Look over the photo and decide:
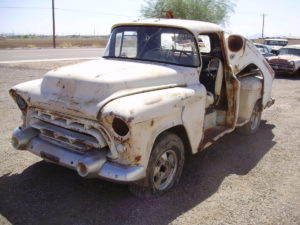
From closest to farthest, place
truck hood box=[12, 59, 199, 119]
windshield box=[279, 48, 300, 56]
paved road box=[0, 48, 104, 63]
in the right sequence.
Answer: truck hood box=[12, 59, 199, 119], windshield box=[279, 48, 300, 56], paved road box=[0, 48, 104, 63]

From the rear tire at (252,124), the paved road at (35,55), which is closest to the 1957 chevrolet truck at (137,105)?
the rear tire at (252,124)

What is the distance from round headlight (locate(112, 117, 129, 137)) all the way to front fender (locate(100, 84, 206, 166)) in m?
0.04

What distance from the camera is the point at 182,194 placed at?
379 cm

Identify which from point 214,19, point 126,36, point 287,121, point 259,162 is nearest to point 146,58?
point 126,36

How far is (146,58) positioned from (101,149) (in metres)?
1.63

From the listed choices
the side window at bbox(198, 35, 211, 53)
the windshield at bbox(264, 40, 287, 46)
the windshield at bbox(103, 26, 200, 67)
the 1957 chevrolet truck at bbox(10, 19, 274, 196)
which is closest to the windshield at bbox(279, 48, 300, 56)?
the windshield at bbox(264, 40, 287, 46)

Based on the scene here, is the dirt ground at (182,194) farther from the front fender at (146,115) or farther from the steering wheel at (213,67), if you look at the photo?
the steering wheel at (213,67)

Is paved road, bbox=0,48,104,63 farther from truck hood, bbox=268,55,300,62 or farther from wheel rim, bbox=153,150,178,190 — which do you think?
wheel rim, bbox=153,150,178,190

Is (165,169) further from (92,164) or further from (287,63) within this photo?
(287,63)

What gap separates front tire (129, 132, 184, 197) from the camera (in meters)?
3.40

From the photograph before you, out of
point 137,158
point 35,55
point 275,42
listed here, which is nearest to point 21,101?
point 137,158

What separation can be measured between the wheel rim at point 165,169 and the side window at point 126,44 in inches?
62.4

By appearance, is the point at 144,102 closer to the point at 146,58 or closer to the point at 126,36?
the point at 146,58

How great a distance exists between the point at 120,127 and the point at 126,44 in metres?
1.99
